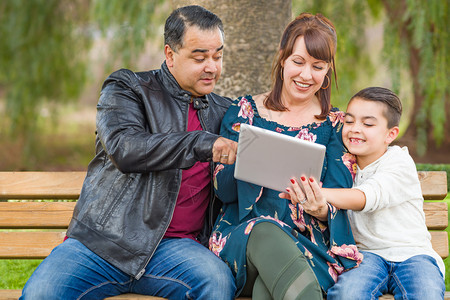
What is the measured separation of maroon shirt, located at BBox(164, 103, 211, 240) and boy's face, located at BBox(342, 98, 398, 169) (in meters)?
0.71

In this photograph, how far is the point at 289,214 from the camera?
113 inches

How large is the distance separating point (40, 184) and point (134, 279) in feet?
3.23

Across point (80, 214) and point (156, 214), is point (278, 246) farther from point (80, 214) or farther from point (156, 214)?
point (80, 214)

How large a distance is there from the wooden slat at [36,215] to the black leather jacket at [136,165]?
0.57 meters

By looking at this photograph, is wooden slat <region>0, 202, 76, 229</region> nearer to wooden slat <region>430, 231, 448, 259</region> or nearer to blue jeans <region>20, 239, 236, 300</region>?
blue jeans <region>20, 239, 236, 300</region>

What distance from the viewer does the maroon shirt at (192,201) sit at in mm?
2953

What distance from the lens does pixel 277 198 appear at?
2.90m

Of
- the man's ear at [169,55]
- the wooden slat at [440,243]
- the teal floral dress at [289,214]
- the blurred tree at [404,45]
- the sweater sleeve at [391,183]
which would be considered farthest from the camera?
the blurred tree at [404,45]

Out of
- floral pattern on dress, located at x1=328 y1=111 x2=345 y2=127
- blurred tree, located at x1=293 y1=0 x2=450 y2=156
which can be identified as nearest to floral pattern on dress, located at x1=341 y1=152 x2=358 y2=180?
floral pattern on dress, located at x1=328 y1=111 x2=345 y2=127

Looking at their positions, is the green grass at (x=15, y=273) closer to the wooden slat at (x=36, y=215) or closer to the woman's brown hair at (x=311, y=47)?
the wooden slat at (x=36, y=215)

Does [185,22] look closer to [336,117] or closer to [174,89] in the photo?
[174,89]

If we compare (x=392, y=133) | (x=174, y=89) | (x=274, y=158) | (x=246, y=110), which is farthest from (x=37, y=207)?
(x=392, y=133)

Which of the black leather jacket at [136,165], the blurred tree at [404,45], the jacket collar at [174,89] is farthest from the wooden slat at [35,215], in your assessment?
the blurred tree at [404,45]

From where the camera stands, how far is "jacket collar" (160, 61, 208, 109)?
3045mm
